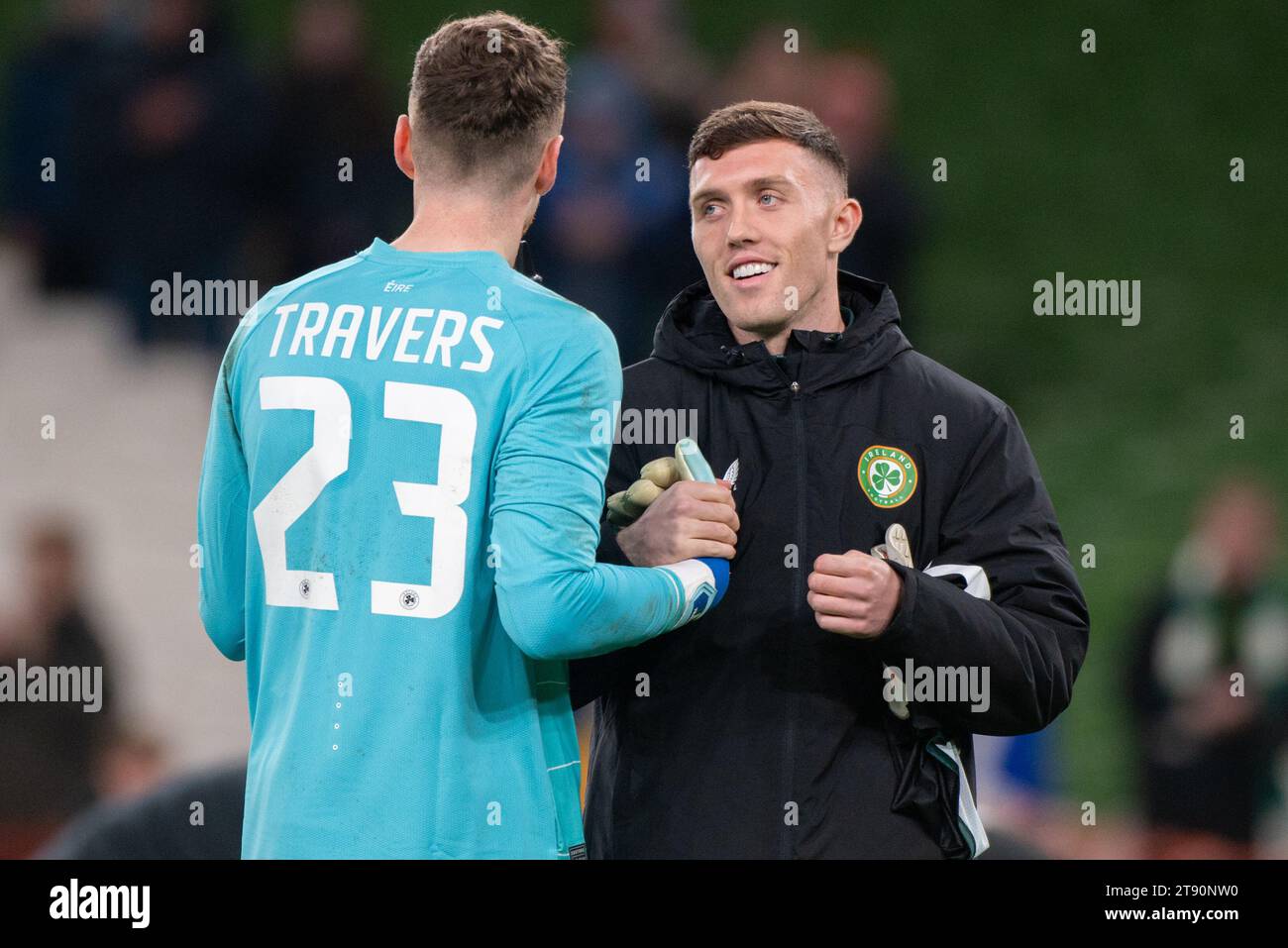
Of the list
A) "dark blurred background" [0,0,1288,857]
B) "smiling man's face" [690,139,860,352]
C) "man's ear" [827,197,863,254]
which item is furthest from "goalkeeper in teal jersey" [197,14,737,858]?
"dark blurred background" [0,0,1288,857]

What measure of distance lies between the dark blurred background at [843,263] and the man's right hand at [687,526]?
3.13 meters

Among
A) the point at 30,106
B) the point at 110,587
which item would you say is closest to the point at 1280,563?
the point at 110,587

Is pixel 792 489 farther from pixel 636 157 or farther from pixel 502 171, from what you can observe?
pixel 636 157

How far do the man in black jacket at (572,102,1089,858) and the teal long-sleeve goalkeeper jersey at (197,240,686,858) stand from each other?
11.3 inches

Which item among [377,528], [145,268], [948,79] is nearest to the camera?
[377,528]

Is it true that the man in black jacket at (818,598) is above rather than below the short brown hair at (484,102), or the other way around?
below

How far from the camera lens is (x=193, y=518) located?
225 inches

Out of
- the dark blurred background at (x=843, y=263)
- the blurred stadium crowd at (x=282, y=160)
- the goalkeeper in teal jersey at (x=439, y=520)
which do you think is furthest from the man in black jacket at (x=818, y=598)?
the blurred stadium crowd at (x=282, y=160)

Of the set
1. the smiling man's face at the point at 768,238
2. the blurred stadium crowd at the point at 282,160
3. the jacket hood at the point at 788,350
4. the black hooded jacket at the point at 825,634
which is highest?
the blurred stadium crowd at the point at 282,160

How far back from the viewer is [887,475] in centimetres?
Result: 251

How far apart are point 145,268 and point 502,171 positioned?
4194mm

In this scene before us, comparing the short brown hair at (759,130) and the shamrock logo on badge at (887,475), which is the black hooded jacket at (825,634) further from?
the short brown hair at (759,130)

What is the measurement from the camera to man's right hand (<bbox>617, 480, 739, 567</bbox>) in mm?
2246

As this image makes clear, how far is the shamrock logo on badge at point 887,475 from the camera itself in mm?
2506
